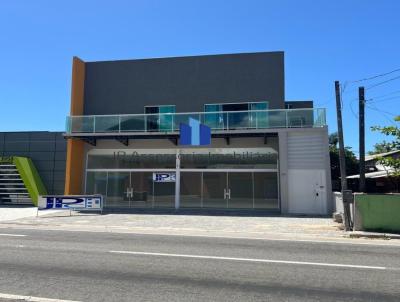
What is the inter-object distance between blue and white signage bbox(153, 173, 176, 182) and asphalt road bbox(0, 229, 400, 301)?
41.3 feet

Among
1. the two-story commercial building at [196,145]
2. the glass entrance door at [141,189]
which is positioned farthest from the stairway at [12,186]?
the glass entrance door at [141,189]

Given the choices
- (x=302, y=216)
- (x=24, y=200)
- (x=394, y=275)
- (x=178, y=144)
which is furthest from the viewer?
(x=24, y=200)

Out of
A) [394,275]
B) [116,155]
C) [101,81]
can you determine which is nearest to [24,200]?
[116,155]

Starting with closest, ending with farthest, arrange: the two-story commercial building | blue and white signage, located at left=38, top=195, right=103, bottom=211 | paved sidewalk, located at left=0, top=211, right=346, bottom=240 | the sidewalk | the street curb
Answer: the street curb, the sidewalk, paved sidewalk, located at left=0, top=211, right=346, bottom=240, blue and white signage, located at left=38, top=195, right=103, bottom=211, the two-story commercial building

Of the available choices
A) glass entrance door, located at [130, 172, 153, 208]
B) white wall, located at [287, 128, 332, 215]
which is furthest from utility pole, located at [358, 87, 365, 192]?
glass entrance door, located at [130, 172, 153, 208]

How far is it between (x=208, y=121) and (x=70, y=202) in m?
8.79

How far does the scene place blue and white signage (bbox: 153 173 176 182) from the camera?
2433 cm

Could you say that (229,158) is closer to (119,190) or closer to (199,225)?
(119,190)

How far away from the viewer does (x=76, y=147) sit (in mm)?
24859

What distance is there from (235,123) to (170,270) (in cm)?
1576

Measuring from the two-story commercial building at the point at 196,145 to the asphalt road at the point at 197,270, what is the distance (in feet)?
35.2

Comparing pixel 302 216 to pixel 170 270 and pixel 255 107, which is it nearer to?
pixel 255 107

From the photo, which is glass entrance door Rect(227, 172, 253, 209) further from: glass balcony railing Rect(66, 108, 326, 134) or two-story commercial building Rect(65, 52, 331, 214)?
glass balcony railing Rect(66, 108, 326, 134)

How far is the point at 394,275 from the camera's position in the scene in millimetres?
7254
